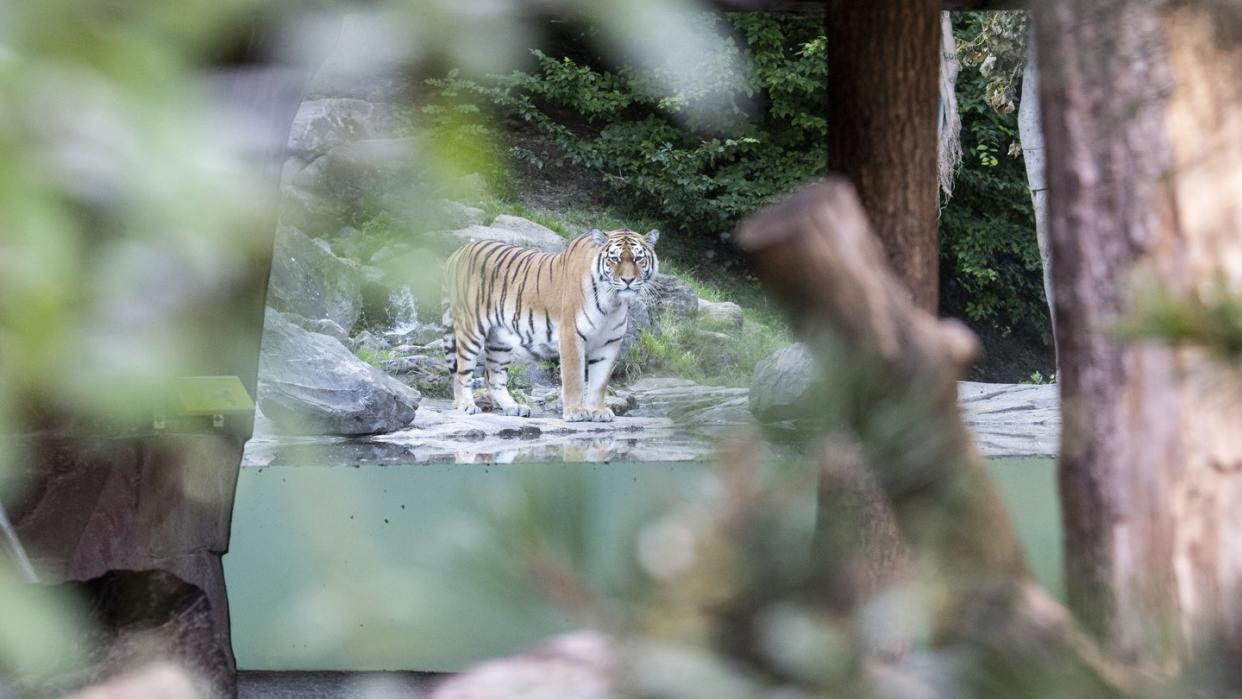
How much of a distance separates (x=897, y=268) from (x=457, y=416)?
3320mm

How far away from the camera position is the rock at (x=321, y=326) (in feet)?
16.9

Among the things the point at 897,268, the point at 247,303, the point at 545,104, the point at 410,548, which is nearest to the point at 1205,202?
the point at 897,268

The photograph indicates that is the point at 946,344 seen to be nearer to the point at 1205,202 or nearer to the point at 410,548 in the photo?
the point at 1205,202

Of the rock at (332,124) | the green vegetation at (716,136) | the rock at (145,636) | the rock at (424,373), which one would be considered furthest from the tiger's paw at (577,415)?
the rock at (145,636)

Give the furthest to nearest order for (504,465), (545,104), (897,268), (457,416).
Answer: (545,104) → (457,416) → (504,465) → (897,268)

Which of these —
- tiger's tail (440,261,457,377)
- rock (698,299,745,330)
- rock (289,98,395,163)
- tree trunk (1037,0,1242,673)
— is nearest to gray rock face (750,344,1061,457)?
rock (698,299,745,330)

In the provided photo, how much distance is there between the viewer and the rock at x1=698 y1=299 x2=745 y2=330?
18.2 feet

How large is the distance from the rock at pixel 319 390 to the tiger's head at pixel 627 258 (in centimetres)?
129

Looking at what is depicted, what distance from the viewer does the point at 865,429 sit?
0.64m

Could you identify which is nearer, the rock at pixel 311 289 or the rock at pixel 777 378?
the rock at pixel 777 378

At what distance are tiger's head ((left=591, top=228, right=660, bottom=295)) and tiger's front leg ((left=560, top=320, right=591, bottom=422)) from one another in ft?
1.05

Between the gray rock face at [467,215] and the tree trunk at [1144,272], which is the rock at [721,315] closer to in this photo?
the gray rock face at [467,215]

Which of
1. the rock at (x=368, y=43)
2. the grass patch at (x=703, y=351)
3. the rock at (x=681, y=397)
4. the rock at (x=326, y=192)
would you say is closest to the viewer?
the rock at (x=368, y=43)

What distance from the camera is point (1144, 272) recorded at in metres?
0.70
